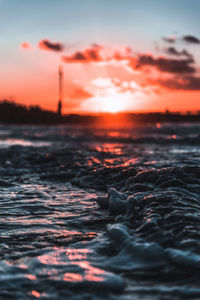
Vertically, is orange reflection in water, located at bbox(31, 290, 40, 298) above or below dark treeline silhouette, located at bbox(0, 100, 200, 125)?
below

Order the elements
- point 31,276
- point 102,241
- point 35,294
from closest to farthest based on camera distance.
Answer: point 35,294 → point 31,276 → point 102,241

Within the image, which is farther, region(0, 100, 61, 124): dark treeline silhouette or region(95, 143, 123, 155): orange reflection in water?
region(0, 100, 61, 124): dark treeline silhouette

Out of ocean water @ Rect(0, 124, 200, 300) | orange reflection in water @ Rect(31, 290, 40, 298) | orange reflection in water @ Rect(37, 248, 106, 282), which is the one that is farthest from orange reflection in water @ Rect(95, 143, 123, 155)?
orange reflection in water @ Rect(31, 290, 40, 298)

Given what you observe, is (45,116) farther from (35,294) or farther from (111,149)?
(35,294)

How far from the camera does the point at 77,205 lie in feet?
12.7

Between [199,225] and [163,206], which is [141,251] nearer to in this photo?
[199,225]

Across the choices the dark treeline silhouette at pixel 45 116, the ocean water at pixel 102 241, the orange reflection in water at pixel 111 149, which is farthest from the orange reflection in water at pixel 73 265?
the dark treeline silhouette at pixel 45 116

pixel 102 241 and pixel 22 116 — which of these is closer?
pixel 102 241

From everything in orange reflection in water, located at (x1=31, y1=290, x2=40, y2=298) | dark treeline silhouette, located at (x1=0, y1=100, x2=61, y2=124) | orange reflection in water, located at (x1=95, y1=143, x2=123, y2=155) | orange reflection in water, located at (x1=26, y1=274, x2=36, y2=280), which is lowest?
orange reflection in water, located at (x1=31, y1=290, x2=40, y2=298)

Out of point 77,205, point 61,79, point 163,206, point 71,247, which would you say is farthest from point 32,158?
point 61,79

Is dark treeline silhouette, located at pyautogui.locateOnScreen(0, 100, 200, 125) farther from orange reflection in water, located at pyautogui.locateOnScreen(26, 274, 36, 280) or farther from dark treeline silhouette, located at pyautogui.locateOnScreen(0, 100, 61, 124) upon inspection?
orange reflection in water, located at pyautogui.locateOnScreen(26, 274, 36, 280)

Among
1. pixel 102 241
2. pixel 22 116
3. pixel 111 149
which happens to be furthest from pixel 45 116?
pixel 102 241

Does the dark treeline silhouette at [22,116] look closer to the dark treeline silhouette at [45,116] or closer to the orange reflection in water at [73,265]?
the dark treeline silhouette at [45,116]

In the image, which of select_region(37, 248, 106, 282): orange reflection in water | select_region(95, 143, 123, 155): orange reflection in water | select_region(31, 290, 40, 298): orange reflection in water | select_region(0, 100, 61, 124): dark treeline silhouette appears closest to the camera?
select_region(31, 290, 40, 298): orange reflection in water
